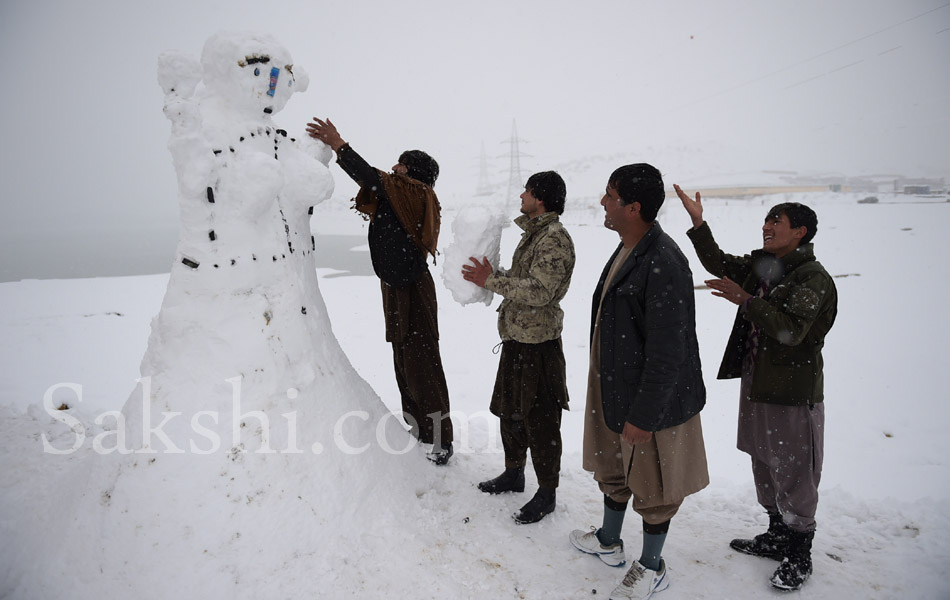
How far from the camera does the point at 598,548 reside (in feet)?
7.84

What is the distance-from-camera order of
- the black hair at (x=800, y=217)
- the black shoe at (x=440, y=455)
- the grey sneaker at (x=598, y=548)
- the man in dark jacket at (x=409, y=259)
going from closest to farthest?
the black hair at (x=800, y=217) < the grey sneaker at (x=598, y=548) < the man in dark jacket at (x=409, y=259) < the black shoe at (x=440, y=455)

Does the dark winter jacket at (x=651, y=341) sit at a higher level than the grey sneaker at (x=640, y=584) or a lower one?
higher

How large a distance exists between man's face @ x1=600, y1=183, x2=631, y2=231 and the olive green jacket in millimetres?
708

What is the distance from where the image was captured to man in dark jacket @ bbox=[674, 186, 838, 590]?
2039mm

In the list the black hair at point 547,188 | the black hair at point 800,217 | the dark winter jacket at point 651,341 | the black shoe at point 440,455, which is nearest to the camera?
the dark winter jacket at point 651,341

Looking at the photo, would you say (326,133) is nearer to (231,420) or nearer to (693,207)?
(231,420)

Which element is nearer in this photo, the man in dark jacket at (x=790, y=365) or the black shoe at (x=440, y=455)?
the man in dark jacket at (x=790, y=365)

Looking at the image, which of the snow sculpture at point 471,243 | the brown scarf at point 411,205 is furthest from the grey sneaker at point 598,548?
the brown scarf at point 411,205

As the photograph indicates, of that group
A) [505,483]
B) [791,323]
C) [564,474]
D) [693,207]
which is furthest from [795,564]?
[693,207]

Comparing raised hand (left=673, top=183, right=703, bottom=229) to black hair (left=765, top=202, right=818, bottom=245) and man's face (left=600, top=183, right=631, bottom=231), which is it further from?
man's face (left=600, top=183, right=631, bottom=231)

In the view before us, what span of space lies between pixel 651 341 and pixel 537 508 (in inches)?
52.2

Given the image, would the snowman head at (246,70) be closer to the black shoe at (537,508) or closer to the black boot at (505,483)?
the black boot at (505,483)

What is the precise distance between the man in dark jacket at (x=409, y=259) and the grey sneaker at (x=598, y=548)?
1.00 meters

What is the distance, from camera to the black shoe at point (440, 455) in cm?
307
